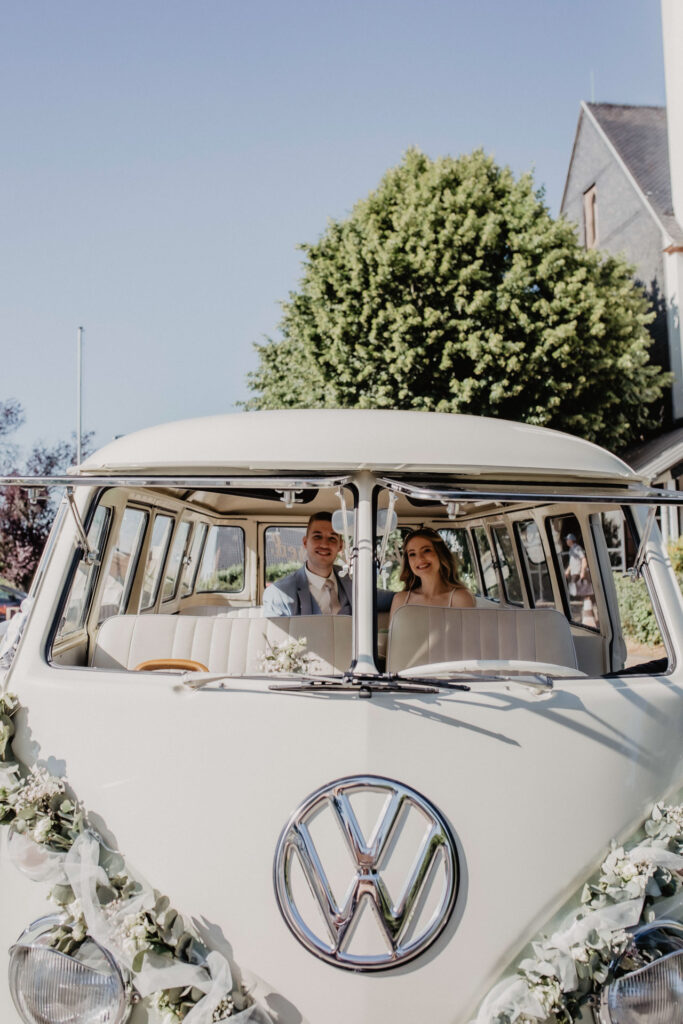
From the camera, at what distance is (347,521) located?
2707mm

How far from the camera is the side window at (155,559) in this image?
507 cm

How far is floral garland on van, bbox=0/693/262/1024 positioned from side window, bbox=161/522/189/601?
3.40 metres

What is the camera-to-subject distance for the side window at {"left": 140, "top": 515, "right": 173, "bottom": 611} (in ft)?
16.6

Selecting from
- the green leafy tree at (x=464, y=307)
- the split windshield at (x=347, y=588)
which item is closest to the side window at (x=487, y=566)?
the split windshield at (x=347, y=588)

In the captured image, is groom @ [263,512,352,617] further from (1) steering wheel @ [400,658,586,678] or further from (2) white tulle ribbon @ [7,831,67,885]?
(2) white tulle ribbon @ [7,831,67,885]

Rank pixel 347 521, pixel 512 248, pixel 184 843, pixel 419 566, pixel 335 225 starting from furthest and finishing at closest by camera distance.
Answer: pixel 335 225 < pixel 512 248 < pixel 419 566 < pixel 347 521 < pixel 184 843

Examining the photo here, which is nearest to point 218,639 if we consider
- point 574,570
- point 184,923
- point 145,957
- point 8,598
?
point 184,923

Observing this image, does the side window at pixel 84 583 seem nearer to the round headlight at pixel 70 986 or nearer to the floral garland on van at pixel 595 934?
the round headlight at pixel 70 986

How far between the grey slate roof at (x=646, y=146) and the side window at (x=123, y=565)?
2079cm

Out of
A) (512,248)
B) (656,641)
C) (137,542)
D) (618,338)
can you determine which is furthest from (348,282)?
(656,641)

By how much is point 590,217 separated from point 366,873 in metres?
28.7

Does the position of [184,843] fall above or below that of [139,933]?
above

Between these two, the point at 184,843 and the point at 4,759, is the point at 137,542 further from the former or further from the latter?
the point at 184,843

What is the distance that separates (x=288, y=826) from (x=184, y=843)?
0.92ft
